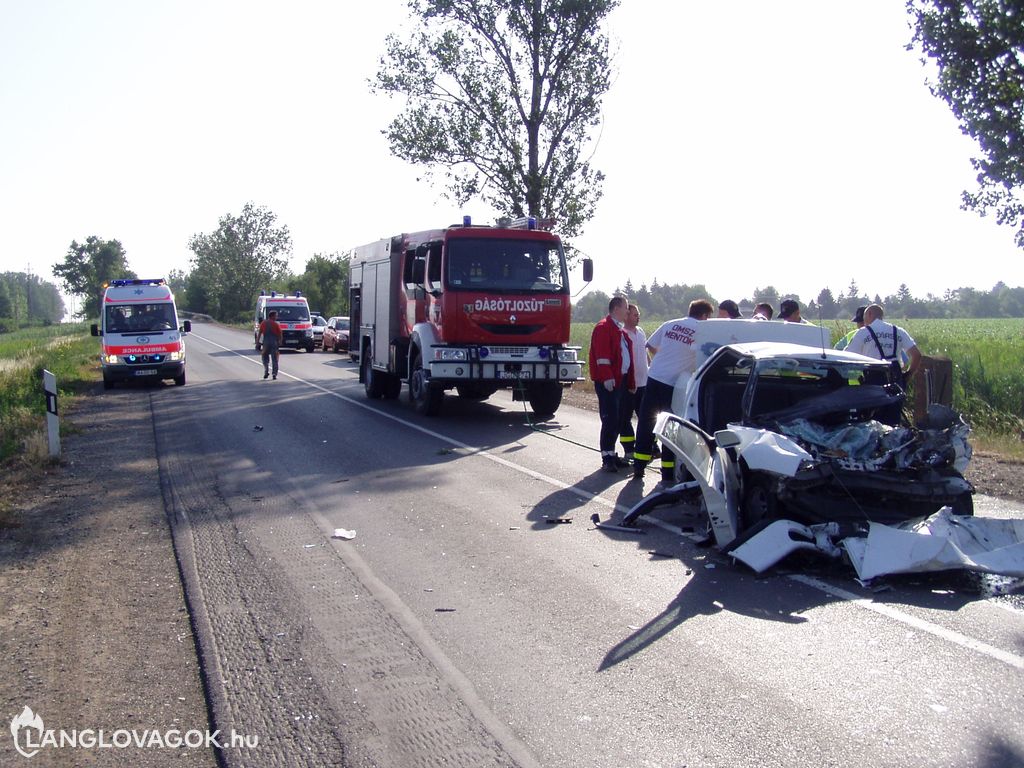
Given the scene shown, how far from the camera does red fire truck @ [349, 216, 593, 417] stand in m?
15.4

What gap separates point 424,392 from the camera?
53.8 feet

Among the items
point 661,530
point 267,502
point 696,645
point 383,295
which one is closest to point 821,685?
point 696,645

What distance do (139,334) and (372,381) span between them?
7509 millimetres

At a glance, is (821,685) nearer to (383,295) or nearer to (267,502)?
(267,502)

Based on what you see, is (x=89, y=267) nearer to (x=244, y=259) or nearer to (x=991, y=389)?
(x=244, y=259)

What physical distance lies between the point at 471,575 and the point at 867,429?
312 cm

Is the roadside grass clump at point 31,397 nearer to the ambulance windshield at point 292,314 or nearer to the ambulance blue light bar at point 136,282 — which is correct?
the ambulance blue light bar at point 136,282

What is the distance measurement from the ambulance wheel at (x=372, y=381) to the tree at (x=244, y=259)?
8936 centimetres

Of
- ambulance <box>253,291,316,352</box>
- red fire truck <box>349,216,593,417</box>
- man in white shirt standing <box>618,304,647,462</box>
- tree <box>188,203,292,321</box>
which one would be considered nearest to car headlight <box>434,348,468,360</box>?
red fire truck <box>349,216,593,417</box>

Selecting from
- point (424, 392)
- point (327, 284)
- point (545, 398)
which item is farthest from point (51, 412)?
point (327, 284)

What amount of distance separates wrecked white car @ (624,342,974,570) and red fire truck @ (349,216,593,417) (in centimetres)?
731

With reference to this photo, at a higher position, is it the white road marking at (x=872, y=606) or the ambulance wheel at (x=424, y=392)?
the ambulance wheel at (x=424, y=392)

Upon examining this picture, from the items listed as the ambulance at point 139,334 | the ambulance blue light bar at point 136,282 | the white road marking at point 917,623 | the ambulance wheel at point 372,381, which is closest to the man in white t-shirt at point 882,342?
the white road marking at point 917,623

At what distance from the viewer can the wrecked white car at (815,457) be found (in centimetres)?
668
